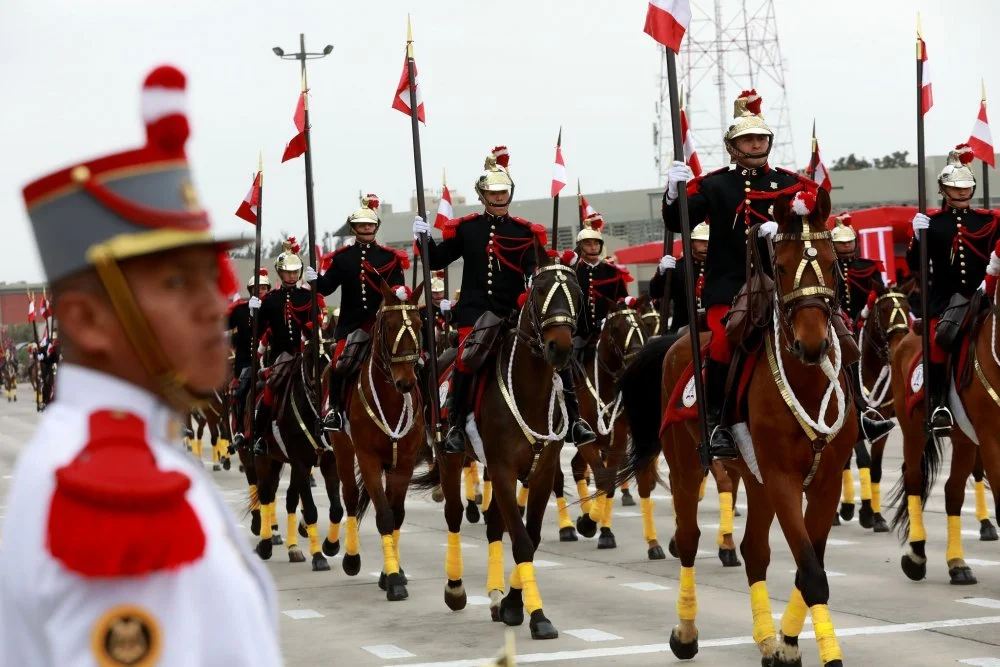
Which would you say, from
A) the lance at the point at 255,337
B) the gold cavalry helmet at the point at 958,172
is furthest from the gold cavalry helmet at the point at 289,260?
the gold cavalry helmet at the point at 958,172

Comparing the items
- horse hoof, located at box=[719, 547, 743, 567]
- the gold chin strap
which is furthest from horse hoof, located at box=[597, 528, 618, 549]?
the gold chin strap

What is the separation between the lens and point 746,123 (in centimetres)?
953

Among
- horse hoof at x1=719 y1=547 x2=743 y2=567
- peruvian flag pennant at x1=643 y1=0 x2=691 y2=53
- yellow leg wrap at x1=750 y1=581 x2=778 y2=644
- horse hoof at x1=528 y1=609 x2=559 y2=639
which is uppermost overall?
peruvian flag pennant at x1=643 y1=0 x2=691 y2=53

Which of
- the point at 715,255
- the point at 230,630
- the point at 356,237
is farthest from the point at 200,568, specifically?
the point at 356,237

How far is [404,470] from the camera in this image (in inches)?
512

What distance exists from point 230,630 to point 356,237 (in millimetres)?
12790

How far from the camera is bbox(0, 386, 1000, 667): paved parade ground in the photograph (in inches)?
370

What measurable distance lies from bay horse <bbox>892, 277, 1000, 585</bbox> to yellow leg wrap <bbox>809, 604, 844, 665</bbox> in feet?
9.81

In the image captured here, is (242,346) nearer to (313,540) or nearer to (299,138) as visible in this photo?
(299,138)

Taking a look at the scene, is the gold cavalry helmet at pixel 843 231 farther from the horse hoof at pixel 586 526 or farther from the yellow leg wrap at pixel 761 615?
the yellow leg wrap at pixel 761 615

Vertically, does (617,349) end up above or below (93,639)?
below

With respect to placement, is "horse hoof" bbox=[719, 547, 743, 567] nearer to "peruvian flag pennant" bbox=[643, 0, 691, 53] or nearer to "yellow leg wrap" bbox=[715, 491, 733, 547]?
"yellow leg wrap" bbox=[715, 491, 733, 547]

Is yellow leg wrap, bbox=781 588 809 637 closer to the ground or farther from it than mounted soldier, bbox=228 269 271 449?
closer to the ground

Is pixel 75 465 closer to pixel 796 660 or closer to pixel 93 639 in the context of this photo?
pixel 93 639
